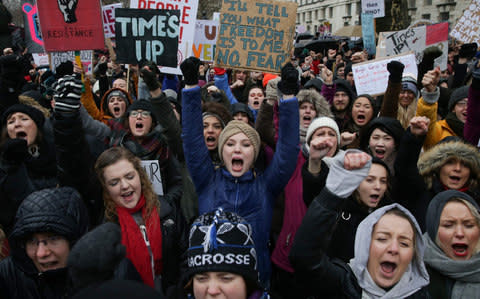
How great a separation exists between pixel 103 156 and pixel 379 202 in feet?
6.49

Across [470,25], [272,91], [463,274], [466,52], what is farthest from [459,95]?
[466,52]

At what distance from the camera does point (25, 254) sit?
2.09 metres

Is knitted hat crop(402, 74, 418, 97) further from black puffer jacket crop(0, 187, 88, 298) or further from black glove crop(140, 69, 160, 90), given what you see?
black puffer jacket crop(0, 187, 88, 298)

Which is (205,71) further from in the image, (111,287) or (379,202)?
(111,287)

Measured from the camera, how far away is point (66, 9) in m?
4.52

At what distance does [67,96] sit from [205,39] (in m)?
4.74

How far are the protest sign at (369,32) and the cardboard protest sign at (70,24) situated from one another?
6.55 m

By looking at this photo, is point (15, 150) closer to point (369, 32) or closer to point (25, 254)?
point (25, 254)

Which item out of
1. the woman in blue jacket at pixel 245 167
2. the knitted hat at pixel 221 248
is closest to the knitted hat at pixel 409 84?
the woman in blue jacket at pixel 245 167

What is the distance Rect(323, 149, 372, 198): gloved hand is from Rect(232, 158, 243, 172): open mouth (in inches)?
39.9

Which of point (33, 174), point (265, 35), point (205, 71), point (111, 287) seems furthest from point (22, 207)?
point (205, 71)

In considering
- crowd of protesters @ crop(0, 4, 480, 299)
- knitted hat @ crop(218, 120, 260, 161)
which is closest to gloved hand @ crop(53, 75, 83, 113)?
crowd of protesters @ crop(0, 4, 480, 299)

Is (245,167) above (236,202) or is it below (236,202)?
above

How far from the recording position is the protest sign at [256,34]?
13.3ft
